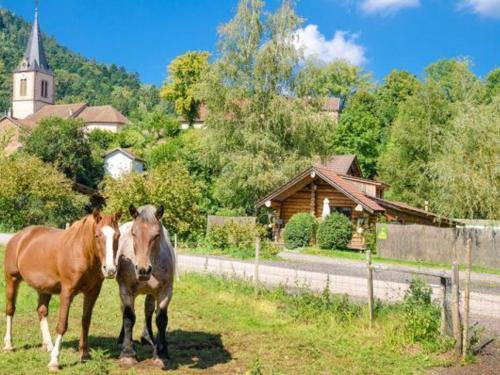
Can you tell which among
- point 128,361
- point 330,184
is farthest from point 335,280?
point 330,184

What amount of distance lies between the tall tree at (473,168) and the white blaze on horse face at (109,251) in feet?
81.0

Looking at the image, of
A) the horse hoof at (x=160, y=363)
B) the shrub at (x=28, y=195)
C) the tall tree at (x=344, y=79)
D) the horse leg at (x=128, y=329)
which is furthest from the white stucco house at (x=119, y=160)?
the horse hoof at (x=160, y=363)

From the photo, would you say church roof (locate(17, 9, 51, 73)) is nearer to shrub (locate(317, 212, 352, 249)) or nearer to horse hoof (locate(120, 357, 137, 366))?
shrub (locate(317, 212, 352, 249))

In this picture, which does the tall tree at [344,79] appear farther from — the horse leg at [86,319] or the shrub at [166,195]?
the horse leg at [86,319]

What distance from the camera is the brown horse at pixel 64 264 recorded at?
7.10 metres

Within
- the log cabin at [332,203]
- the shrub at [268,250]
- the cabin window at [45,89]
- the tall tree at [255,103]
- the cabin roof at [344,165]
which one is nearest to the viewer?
the shrub at [268,250]

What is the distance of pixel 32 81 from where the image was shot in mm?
115500

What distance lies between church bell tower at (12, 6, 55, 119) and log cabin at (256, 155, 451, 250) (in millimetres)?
96232

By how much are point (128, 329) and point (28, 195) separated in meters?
30.3

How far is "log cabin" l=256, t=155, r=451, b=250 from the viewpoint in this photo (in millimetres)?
32000

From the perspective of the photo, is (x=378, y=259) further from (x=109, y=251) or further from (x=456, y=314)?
(x=109, y=251)

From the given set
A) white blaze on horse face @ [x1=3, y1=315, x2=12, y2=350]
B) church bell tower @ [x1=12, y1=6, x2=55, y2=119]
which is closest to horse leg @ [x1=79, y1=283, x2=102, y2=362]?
white blaze on horse face @ [x1=3, y1=315, x2=12, y2=350]

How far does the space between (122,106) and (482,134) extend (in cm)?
13062

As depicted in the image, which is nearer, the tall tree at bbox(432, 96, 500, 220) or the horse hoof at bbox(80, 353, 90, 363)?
the horse hoof at bbox(80, 353, 90, 363)
